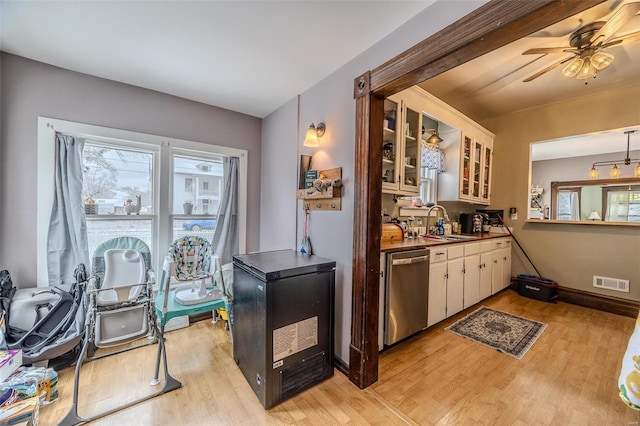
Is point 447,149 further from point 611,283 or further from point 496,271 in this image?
point 611,283

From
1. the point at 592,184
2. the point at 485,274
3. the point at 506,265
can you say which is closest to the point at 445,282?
the point at 485,274

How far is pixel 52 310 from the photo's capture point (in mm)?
1804

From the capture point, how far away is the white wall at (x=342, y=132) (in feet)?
4.77

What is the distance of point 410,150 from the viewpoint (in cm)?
274

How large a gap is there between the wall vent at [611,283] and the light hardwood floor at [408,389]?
104cm

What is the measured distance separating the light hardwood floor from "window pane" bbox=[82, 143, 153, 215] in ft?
4.53

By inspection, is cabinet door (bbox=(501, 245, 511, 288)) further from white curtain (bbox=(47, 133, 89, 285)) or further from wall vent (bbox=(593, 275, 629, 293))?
white curtain (bbox=(47, 133, 89, 285))

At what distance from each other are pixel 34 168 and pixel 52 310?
121 centimetres

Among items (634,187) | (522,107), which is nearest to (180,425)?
(522,107)

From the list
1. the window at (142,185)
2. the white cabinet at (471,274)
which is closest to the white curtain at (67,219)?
the window at (142,185)

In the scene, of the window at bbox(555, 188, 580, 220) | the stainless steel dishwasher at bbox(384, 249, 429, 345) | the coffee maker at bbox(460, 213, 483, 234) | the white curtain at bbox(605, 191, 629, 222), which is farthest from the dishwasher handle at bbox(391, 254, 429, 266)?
the window at bbox(555, 188, 580, 220)

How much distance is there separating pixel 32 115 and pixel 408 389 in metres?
3.69

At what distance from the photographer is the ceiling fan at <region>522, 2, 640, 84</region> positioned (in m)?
1.64

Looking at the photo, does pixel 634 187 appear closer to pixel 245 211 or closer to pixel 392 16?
pixel 392 16
